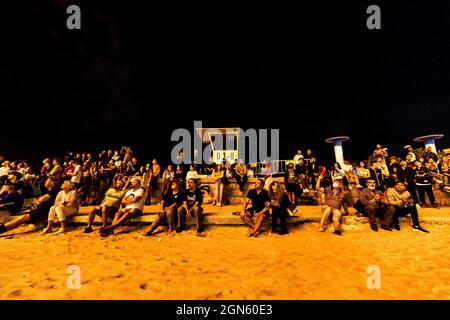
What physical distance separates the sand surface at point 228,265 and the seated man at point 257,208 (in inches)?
13.6

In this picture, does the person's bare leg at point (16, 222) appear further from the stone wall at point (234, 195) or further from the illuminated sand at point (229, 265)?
the stone wall at point (234, 195)

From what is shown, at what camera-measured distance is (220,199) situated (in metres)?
7.39

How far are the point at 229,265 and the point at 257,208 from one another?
2200 millimetres

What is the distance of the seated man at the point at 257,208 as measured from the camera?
4.99m

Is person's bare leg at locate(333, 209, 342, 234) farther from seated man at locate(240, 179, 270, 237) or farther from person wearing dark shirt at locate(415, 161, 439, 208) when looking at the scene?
person wearing dark shirt at locate(415, 161, 439, 208)

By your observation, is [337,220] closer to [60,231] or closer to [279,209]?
[279,209]

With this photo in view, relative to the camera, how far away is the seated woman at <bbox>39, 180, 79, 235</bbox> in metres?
5.12

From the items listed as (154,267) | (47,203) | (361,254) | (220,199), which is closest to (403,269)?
(361,254)

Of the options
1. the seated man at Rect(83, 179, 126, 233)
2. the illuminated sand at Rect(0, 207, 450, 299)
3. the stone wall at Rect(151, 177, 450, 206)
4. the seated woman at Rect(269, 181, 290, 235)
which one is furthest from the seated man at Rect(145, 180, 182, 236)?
the stone wall at Rect(151, 177, 450, 206)

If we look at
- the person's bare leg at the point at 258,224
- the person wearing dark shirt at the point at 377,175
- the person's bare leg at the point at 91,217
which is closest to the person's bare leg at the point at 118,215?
the person's bare leg at the point at 91,217

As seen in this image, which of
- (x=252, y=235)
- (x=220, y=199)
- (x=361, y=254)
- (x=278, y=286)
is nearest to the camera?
(x=278, y=286)

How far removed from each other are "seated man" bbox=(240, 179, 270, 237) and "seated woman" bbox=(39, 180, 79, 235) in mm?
5276
